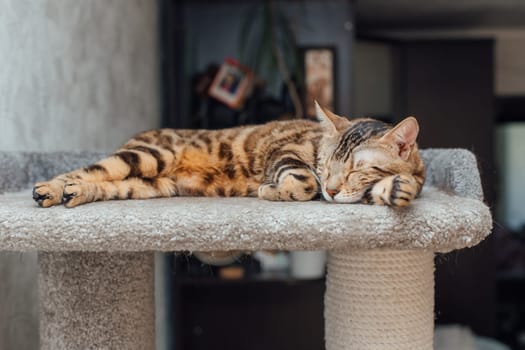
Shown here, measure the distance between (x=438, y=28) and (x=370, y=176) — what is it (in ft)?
10.1

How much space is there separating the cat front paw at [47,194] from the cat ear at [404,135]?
556 mm

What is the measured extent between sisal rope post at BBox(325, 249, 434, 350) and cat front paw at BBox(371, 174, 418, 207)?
0.20 metres

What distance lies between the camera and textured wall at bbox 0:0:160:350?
133 cm

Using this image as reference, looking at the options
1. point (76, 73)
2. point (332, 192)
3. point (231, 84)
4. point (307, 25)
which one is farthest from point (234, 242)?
point (307, 25)

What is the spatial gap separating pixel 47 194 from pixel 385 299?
624 mm

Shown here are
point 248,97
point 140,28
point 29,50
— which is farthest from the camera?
point 248,97

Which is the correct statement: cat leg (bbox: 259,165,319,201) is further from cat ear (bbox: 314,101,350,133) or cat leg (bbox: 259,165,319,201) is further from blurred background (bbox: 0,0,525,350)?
blurred background (bbox: 0,0,525,350)

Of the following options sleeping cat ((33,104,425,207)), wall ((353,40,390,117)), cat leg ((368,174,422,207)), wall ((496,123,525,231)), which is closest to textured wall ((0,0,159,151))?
sleeping cat ((33,104,425,207))

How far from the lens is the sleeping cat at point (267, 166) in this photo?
3.36 feet

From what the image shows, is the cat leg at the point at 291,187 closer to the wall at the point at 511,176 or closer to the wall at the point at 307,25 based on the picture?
the wall at the point at 307,25

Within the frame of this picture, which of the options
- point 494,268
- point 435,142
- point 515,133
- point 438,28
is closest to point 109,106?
point 435,142

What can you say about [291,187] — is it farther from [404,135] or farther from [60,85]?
[60,85]

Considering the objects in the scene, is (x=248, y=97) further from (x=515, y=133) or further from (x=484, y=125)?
(x=515, y=133)

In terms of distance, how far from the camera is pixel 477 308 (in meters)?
3.21
